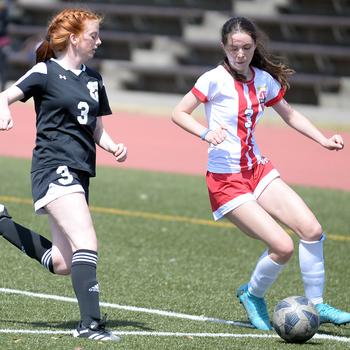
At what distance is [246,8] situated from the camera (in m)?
28.8

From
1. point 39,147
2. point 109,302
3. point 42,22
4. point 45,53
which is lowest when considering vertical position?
point 42,22

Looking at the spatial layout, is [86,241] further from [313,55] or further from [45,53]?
[313,55]

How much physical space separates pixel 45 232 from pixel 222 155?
392 centimetres

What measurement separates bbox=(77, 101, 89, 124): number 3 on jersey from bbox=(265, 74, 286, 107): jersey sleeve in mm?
1353

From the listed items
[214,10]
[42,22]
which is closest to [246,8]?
[214,10]

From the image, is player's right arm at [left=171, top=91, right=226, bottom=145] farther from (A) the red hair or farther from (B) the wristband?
(A) the red hair

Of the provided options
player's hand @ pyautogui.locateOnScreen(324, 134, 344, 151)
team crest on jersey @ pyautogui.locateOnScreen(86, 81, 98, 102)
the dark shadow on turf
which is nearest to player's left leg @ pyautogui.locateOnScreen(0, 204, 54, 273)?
the dark shadow on turf

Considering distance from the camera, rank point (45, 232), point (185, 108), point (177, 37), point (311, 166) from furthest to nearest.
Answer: point (177, 37), point (311, 166), point (45, 232), point (185, 108)

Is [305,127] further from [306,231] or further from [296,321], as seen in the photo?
[296,321]

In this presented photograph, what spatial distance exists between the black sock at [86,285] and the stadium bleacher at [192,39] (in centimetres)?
2063

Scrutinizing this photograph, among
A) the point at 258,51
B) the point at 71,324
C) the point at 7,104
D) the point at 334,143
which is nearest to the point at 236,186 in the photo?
the point at 334,143

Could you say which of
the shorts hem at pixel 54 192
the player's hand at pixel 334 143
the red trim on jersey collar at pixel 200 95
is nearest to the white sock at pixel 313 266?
the player's hand at pixel 334 143

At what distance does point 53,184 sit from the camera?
21.0ft

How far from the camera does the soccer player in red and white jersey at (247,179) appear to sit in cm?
695
